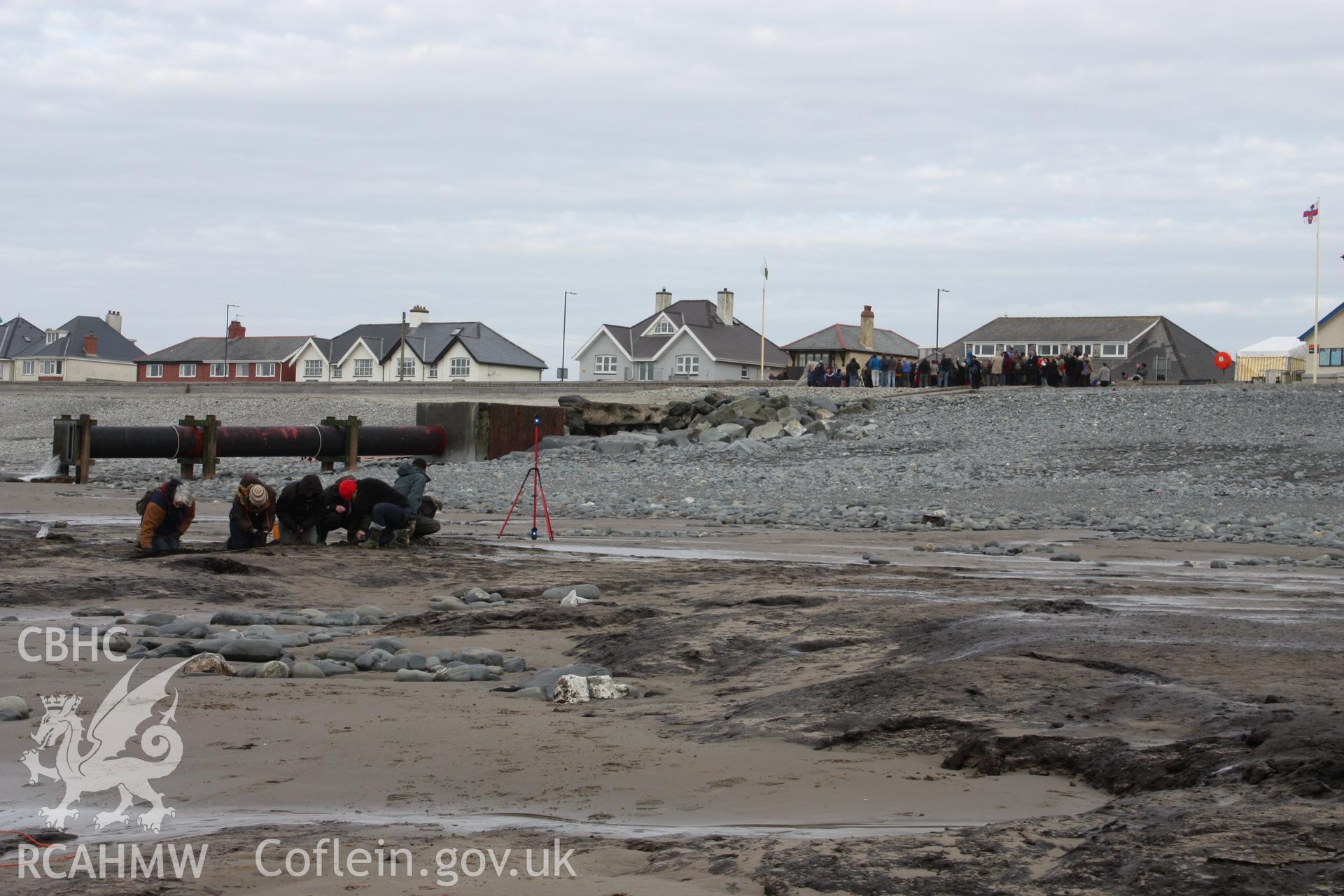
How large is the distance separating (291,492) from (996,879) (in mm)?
11175

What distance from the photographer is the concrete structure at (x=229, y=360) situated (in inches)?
3819

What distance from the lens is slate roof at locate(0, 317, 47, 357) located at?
103375 millimetres

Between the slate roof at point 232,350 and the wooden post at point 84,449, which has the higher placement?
the slate roof at point 232,350

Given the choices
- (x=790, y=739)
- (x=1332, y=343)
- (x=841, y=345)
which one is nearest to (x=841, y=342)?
(x=841, y=345)

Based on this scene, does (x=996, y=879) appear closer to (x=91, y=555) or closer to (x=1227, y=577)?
(x=1227, y=577)

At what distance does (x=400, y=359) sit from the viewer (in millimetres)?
82750

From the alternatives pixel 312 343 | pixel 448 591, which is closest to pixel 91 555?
pixel 448 591

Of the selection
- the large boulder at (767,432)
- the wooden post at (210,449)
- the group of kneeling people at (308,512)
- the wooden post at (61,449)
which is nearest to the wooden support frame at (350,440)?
the wooden post at (210,449)

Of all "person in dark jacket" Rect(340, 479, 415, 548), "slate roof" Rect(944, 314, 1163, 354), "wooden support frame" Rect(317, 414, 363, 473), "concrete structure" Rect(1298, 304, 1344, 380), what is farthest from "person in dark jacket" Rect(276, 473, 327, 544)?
"slate roof" Rect(944, 314, 1163, 354)

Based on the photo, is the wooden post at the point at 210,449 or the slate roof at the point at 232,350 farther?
the slate roof at the point at 232,350

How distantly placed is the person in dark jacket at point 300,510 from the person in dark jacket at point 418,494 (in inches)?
36.3

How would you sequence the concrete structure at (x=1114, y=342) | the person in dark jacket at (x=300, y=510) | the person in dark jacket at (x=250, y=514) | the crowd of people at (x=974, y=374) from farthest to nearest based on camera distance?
1. the concrete structure at (x=1114, y=342)
2. the crowd of people at (x=974, y=374)
3. the person in dark jacket at (x=300, y=510)
4. the person in dark jacket at (x=250, y=514)

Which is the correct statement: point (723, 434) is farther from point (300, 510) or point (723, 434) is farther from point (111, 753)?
point (111, 753)

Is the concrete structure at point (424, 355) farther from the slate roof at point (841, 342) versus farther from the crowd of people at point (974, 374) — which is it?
the crowd of people at point (974, 374)
